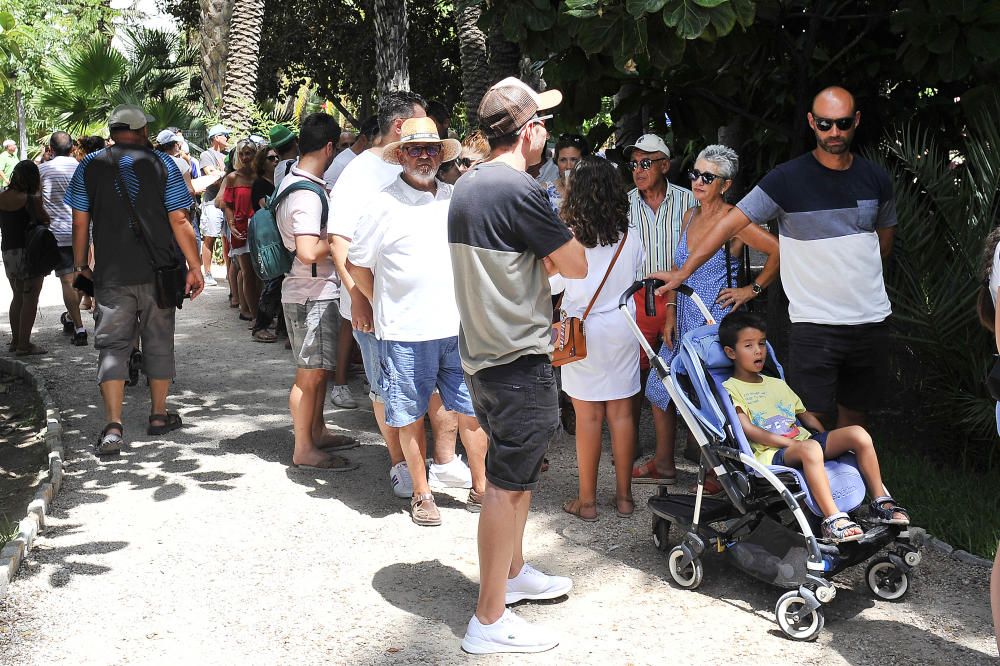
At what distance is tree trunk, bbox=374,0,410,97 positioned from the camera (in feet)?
58.4

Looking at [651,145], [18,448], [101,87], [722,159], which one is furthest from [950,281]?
[101,87]

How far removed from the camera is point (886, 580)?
176 inches

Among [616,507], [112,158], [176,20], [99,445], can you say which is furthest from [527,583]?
[176,20]

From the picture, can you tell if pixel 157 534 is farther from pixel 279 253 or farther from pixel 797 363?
pixel 797 363

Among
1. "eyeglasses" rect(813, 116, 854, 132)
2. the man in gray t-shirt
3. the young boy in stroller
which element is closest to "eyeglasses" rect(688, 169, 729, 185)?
"eyeglasses" rect(813, 116, 854, 132)

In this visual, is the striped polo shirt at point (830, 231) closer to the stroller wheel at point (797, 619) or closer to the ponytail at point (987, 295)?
the ponytail at point (987, 295)

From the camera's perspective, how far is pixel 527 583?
14.8 ft

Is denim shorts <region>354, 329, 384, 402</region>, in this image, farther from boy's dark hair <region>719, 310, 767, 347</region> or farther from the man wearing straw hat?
boy's dark hair <region>719, 310, 767, 347</region>

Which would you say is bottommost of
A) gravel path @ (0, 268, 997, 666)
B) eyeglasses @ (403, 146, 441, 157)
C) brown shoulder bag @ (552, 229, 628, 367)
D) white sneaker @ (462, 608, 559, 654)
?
gravel path @ (0, 268, 997, 666)

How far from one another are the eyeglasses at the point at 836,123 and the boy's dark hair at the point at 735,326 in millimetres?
993

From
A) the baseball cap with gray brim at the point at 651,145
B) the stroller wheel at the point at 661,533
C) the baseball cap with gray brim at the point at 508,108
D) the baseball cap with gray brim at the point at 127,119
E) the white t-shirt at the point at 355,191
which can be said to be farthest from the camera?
the baseball cap with gray brim at the point at 127,119

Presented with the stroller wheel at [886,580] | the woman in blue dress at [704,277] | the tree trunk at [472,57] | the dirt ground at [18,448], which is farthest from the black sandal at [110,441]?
the tree trunk at [472,57]

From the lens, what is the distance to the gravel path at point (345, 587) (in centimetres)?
416

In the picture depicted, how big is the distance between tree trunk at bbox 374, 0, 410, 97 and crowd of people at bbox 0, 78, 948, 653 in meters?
11.0
